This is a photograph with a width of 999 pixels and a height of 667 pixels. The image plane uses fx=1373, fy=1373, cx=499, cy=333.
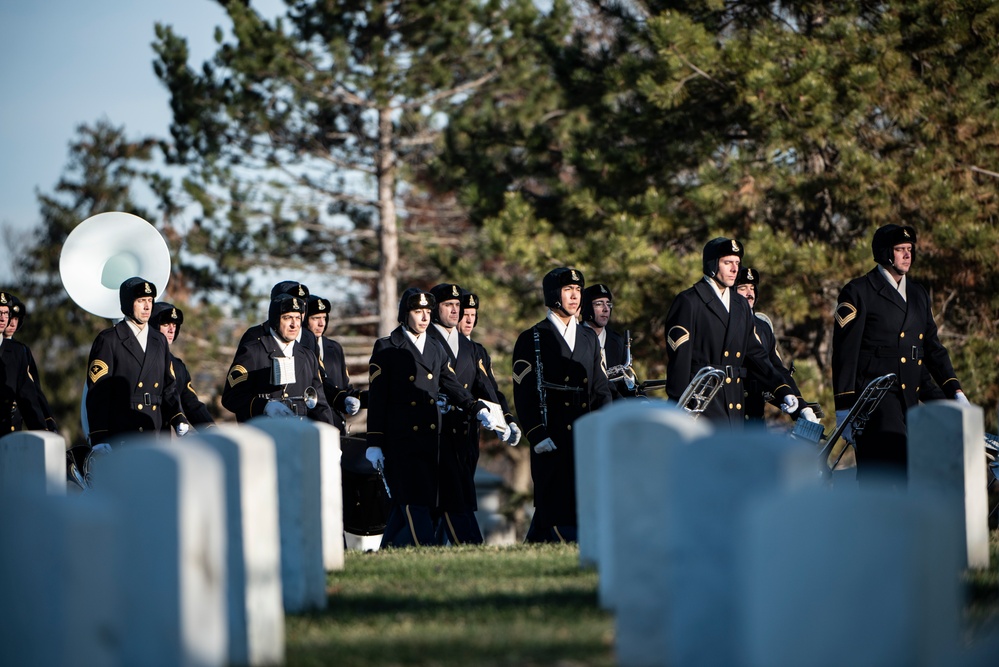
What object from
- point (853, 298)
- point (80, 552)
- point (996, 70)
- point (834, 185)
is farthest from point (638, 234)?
point (80, 552)

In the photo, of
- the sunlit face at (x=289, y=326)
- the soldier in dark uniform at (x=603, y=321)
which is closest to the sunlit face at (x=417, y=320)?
the sunlit face at (x=289, y=326)

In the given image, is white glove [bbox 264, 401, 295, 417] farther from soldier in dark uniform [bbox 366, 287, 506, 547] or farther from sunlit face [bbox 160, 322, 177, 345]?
sunlit face [bbox 160, 322, 177, 345]

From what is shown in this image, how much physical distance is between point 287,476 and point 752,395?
661 centimetres

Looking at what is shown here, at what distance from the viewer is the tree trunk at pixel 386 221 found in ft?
89.2

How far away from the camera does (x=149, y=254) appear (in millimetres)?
14570

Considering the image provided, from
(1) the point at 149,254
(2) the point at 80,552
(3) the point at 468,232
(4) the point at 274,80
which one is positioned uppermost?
Result: (4) the point at 274,80

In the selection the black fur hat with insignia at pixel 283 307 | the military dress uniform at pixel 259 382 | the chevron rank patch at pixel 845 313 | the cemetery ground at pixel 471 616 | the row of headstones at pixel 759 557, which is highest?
the black fur hat with insignia at pixel 283 307

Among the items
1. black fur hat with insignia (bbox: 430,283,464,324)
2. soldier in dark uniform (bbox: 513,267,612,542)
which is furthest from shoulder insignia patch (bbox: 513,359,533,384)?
black fur hat with insignia (bbox: 430,283,464,324)

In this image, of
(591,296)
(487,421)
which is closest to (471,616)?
(487,421)

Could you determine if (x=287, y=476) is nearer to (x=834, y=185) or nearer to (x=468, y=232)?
(x=834, y=185)

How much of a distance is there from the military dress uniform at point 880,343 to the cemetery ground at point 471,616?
83.1 inches

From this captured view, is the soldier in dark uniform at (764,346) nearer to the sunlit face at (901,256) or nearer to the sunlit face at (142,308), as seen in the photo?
the sunlit face at (901,256)

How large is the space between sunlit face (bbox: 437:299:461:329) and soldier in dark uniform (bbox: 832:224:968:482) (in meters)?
3.30

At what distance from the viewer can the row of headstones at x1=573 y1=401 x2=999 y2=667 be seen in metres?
3.61
